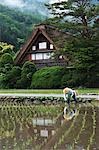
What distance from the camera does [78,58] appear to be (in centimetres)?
3928

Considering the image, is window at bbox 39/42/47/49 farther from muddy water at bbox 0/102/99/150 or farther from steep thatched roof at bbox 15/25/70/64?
muddy water at bbox 0/102/99/150

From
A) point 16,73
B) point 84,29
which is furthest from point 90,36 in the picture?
point 16,73

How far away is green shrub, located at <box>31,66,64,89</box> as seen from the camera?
42156mm

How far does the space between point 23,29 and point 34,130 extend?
279ft

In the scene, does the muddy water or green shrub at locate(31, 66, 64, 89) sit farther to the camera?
green shrub at locate(31, 66, 64, 89)

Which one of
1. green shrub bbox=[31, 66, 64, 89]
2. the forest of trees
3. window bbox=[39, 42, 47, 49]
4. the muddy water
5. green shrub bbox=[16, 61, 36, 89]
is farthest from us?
the forest of trees

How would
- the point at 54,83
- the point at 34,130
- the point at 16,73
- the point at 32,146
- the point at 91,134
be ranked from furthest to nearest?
the point at 16,73 → the point at 54,83 → the point at 34,130 → the point at 91,134 → the point at 32,146

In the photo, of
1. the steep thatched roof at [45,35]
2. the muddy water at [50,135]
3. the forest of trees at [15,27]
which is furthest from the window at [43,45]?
the muddy water at [50,135]

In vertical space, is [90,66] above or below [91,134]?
below

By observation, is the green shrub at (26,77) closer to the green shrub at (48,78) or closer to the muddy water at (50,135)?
the green shrub at (48,78)

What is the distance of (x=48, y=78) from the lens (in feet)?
141

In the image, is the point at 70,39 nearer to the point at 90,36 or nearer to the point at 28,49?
the point at 90,36

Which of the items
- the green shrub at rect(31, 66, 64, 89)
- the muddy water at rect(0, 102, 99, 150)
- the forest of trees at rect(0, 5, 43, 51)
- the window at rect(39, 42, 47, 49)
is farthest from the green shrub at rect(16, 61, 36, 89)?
the forest of trees at rect(0, 5, 43, 51)

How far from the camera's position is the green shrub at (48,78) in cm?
4216
